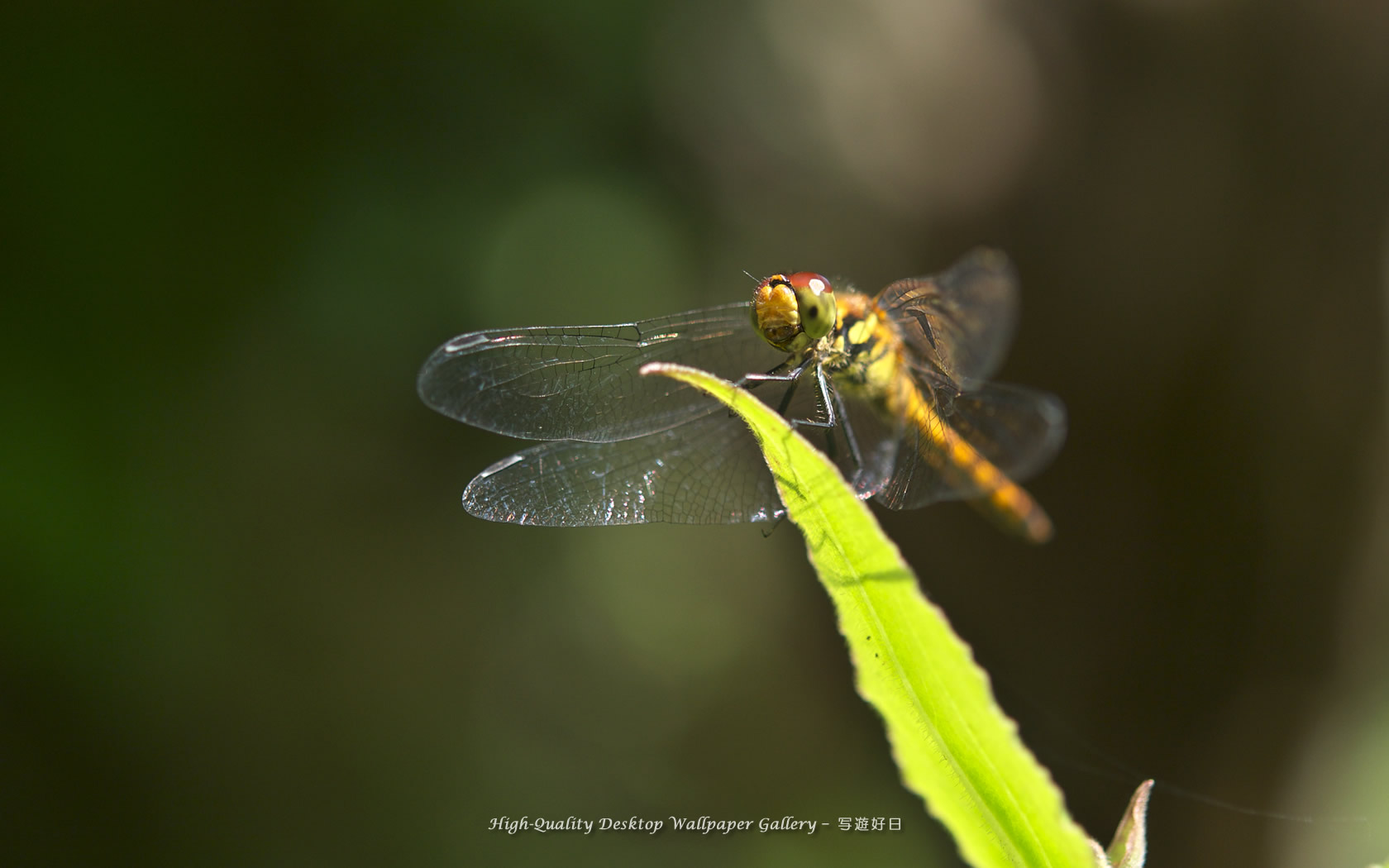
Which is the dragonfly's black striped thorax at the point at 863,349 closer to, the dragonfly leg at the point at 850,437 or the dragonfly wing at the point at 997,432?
the dragonfly leg at the point at 850,437

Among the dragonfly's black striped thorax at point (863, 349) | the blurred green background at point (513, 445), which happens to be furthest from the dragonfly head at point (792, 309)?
the blurred green background at point (513, 445)

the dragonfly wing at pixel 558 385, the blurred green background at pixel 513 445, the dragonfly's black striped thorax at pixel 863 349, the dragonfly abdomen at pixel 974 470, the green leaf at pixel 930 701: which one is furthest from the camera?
the blurred green background at pixel 513 445

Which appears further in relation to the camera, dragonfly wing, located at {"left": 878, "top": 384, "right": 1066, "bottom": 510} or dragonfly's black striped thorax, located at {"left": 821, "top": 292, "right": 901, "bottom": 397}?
dragonfly's black striped thorax, located at {"left": 821, "top": 292, "right": 901, "bottom": 397}

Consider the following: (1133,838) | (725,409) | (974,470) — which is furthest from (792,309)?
(1133,838)

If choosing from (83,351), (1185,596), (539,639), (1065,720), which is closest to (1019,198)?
(1185,596)

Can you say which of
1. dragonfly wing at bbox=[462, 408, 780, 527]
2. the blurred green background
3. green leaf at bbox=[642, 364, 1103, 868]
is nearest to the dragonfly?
dragonfly wing at bbox=[462, 408, 780, 527]

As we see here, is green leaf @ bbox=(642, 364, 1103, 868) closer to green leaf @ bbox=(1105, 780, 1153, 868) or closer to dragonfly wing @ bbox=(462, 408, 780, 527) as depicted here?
green leaf @ bbox=(1105, 780, 1153, 868)

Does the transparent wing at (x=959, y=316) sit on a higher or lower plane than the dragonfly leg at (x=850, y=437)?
higher
